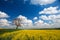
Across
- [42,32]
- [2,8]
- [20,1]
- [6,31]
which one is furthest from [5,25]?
[42,32]

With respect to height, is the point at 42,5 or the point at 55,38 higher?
the point at 42,5

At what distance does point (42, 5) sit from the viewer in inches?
139

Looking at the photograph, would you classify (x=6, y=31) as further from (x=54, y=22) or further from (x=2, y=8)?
(x=54, y=22)

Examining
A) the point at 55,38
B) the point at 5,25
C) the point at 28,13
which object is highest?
the point at 28,13

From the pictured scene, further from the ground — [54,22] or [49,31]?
[54,22]

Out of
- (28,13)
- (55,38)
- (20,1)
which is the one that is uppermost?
(20,1)

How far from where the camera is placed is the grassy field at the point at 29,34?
346 centimetres

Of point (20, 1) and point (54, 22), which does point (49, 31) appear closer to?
point (54, 22)

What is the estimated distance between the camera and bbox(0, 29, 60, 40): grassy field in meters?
3.46

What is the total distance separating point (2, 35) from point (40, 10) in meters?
1.11

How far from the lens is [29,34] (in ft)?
11.5

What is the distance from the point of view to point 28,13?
11.7 feet

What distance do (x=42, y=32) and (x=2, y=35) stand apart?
3.22 feet

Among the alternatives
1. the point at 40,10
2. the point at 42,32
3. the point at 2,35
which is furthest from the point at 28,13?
the point at 2,35
